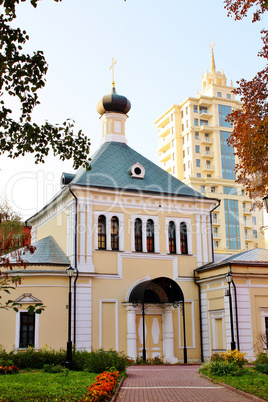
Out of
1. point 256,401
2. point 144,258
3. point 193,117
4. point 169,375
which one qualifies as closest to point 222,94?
point 193,117

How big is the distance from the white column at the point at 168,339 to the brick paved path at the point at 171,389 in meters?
7.41

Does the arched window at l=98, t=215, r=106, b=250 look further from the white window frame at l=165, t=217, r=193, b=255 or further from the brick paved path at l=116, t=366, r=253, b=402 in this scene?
the brick paved path at l=116, t=366, r=253, b=402

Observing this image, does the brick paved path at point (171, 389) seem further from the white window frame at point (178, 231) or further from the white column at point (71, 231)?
the white window frame at point (178, 231)

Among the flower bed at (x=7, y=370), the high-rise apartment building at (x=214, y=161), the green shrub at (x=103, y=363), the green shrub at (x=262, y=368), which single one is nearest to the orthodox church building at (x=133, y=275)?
the green shrub at (x=262, y=368)

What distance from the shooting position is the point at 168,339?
79.3 ft

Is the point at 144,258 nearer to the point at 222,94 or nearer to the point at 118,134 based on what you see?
the point at 118,134

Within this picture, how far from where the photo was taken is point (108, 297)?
24.0 meters

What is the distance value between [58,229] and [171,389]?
48.5 feet

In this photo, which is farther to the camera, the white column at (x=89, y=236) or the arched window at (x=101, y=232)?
the arched window at (x=101, y=232)

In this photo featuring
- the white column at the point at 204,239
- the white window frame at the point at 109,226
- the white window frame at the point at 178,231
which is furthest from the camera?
the white column at the point at 204,239

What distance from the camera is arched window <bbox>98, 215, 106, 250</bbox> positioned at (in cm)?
2473

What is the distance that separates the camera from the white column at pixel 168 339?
78.5ft

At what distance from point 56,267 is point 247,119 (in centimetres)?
1299

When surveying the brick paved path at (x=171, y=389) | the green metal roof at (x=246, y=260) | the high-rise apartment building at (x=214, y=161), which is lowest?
the brick paved path at (x=171, y=389)
